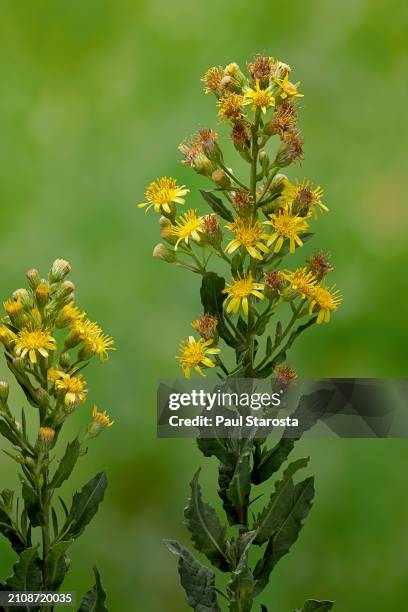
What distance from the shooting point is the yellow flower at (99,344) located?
2.50 metres

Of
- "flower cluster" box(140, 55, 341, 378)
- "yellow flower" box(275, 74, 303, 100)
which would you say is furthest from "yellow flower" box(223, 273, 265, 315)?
"yellow flower" box(275, 74, 303, 100)

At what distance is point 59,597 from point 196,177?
3.69 ft

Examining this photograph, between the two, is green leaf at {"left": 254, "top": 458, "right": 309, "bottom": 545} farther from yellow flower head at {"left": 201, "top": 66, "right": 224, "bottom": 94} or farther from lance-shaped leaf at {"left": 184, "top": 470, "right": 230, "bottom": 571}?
yellow flower head at {"left": 201, "top": 66, "right": 224, "bottom": 94}

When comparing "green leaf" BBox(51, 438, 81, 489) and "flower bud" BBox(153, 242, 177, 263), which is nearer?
"green leaf" BBox(51, 438, 81, 489)

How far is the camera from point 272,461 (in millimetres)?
2486

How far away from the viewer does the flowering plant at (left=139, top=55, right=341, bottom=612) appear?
2453 millimetres

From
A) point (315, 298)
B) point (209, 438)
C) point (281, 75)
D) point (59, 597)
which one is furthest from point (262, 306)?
point (59, 597)

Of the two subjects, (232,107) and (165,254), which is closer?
(232,107)

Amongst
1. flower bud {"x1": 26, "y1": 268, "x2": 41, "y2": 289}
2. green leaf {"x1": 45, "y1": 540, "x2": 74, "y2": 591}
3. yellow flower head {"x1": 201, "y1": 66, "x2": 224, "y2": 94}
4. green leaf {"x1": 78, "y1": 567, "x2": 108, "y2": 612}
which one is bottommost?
green leaf {"x1": 78, "y1": 567, "x2": 108, "y2": 612}

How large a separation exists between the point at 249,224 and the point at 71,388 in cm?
52

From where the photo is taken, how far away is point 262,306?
2.69m

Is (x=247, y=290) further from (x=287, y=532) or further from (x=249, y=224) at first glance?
(x=287, y=532)

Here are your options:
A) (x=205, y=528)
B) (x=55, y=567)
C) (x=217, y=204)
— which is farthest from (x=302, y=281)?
(x=55, y=567)

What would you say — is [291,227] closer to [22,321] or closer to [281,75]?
[281,75]
